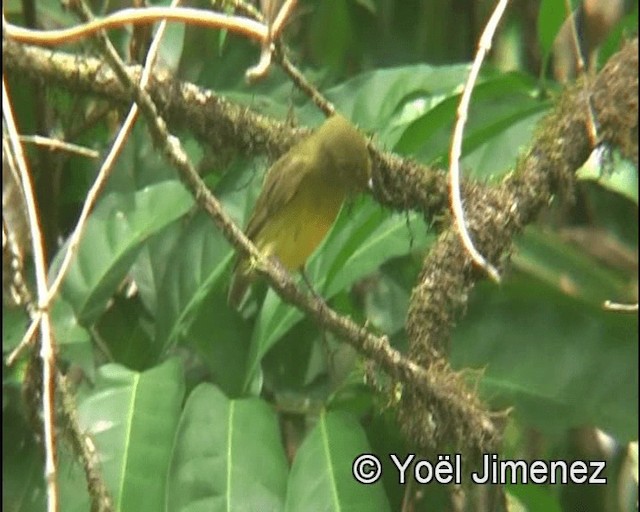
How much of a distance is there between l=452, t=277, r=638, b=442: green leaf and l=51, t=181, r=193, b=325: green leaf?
24.5 inches

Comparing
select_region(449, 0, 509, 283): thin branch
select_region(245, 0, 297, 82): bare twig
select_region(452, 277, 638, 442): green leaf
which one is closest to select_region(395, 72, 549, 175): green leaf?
select_region(452, 277, 638, 442): green leaf

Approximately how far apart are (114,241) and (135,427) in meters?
0.56

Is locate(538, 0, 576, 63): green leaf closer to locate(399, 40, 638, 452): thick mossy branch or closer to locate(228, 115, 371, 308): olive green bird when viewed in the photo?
locate(399, 40, 638, 452): thick mossy branch

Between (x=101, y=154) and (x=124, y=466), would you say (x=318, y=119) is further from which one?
(x=124, y=466)

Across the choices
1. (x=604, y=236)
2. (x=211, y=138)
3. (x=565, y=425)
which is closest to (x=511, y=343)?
(x=565, y=425)

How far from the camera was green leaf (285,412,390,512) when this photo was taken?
1867 millimetres

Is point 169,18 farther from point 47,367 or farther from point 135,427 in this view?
point 135,427

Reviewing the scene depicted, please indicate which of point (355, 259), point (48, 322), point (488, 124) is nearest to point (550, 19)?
point (488, 124)

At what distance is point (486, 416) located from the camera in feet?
6.13

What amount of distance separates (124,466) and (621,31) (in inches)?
57.3

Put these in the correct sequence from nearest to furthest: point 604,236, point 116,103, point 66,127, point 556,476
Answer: point 116,103 → point 556,476 → point 66,127 → point 604,236
